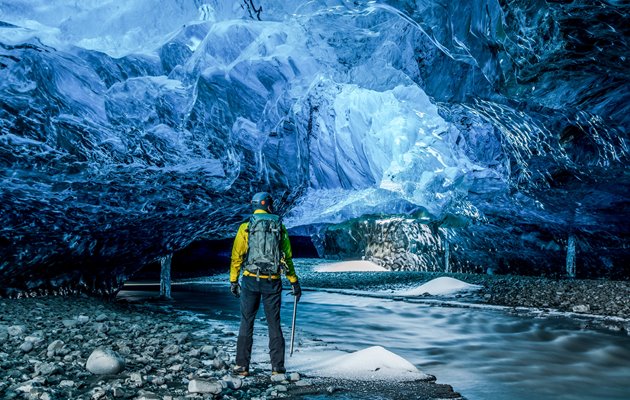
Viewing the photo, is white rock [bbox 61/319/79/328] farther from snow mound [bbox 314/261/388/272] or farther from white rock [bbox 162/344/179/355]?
snow mound [bbox 314/261/388/272]

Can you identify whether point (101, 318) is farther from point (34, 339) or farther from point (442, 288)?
point (442, 288)

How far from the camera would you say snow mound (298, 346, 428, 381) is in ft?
15.2

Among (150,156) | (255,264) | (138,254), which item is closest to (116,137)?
(150,156)

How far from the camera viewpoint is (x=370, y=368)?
4.80 meters

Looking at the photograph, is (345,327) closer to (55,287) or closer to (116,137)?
(116,137)

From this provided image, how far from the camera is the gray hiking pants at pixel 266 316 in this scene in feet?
14.9

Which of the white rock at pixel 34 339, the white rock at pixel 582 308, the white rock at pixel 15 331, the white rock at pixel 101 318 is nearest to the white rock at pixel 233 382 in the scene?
the white rock at pixel 34 339

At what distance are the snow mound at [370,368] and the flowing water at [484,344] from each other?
334mm

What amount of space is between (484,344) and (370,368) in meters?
3.02

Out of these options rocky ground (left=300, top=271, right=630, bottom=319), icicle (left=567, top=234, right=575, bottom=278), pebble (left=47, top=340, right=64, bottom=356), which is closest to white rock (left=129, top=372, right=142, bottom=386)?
pebble (left=47, top=340, right=64, bottom=356)

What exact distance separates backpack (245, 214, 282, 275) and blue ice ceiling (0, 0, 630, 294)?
4465 mm

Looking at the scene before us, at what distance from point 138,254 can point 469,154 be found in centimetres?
1104

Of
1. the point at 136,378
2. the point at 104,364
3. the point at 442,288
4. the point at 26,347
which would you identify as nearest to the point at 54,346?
the point at 26,347

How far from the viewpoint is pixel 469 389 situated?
178 inches
